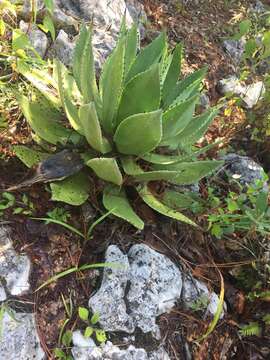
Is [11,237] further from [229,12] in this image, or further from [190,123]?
[229,12]

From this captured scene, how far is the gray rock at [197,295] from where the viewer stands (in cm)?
210

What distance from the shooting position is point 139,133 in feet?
6.40

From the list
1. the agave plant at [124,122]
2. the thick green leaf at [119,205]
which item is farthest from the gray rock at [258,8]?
the thick green leaf at [119,205]

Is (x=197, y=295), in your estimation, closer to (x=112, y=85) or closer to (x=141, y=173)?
(x=141, y=173)

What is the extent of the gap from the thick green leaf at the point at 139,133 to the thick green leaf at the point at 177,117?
A: 16 cm

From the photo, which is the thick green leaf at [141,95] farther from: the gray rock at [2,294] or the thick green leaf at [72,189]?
the gray rock at [2,294]

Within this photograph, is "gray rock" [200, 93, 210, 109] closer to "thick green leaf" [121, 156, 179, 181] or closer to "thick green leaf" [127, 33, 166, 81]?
"thick green leaf" [127, 33, 166, 81]

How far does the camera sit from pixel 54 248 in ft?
6.50

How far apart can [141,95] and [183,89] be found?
1.27 feet

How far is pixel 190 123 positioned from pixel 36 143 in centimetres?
78

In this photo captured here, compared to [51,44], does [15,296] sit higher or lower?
lower

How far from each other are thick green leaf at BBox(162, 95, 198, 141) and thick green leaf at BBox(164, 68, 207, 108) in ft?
0.50

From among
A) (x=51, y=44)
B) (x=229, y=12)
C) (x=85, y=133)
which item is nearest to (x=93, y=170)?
(x=85, y=133)

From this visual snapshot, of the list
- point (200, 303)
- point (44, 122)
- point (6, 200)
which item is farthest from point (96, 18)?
point (200, 303)
